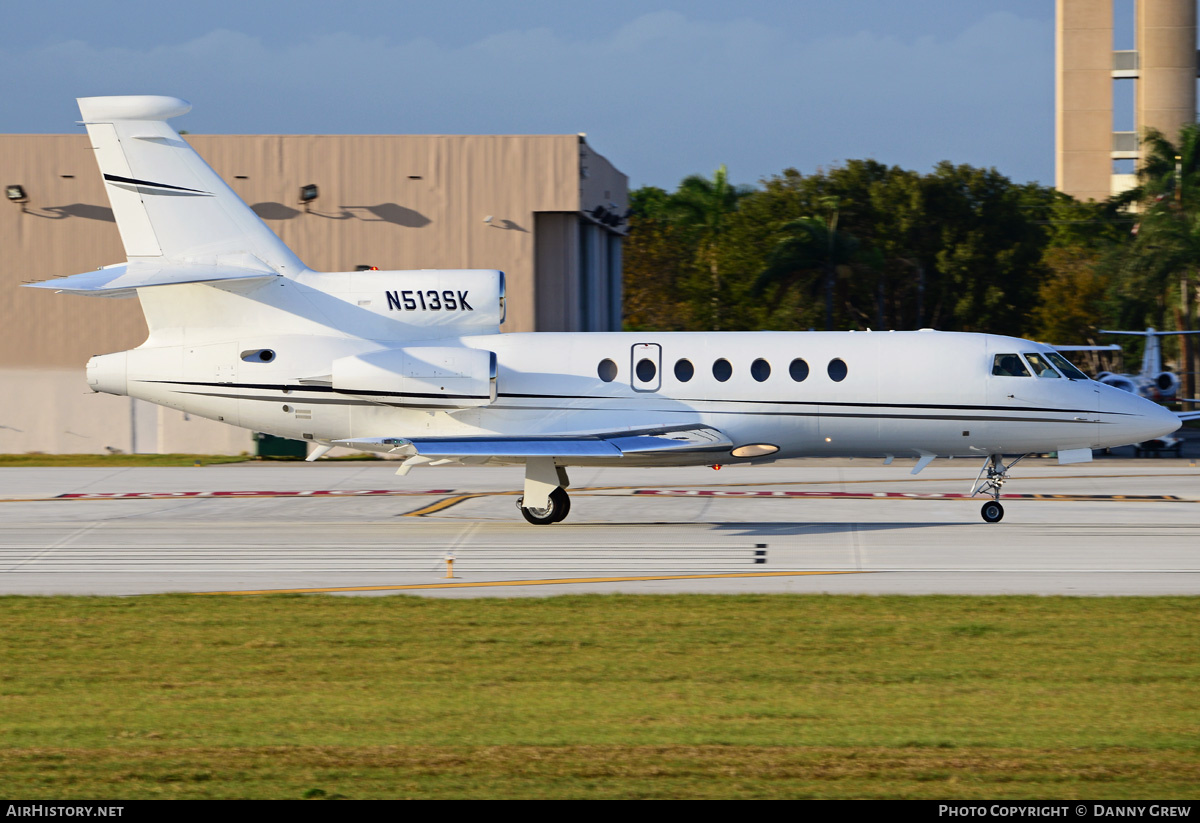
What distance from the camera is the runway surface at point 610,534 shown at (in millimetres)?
16031

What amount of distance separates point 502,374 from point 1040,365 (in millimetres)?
9154

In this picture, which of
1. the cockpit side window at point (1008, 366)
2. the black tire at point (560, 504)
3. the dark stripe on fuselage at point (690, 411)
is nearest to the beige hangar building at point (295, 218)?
the black tire at point (560, 504)

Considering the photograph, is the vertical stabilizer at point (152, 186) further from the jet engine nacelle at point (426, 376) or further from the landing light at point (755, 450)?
the landing light at point (755, 450)

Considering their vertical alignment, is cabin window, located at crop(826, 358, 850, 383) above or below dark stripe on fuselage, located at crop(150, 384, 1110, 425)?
above

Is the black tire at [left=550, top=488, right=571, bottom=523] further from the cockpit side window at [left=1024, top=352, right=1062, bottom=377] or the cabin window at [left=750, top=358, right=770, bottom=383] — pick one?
the cockpit side window at [left=1024, top=352, right=1062, bottom=377]

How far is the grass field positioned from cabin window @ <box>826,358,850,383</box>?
7.16 meters

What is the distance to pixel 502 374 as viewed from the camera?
21359 mm

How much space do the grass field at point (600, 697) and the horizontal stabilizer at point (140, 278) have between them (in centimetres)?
662

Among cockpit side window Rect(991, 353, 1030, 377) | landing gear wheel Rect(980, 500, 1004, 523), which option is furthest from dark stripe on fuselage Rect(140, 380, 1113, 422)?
landing gear wheel Rect(980, 500, 1004, 523)

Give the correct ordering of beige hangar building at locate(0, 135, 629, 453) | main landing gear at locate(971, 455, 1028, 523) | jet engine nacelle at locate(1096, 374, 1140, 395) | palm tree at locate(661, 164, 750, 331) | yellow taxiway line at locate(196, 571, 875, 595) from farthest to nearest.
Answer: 1. palm tree at locate(661, 164, 750, 331)
2. beige hangar building at locate(0, 135, 629, 453)
3. jet engine nacelle at locate(1096, 374, 1140, 395)
4. main landing gear at locate(971, 455, 1028, 523)
5. yellow taxiway line at locate(196, 571, 875, 595)

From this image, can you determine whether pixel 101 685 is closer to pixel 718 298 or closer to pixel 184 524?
pixel 184 524

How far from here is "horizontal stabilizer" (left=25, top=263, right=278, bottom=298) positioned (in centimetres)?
1962

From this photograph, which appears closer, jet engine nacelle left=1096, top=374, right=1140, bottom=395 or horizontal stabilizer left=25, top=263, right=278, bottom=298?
horizontal stabilizer left=25, top=263, right=278, bottom=298
